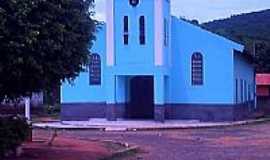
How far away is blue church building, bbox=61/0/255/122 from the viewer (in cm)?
4006

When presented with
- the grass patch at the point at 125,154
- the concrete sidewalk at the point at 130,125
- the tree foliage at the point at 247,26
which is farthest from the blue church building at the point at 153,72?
the tree foliage at the point at 247,26

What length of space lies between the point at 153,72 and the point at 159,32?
7.34 feet

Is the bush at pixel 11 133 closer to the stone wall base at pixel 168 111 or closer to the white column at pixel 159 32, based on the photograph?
the white column at pixel 159 32

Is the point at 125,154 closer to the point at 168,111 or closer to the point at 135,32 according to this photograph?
the point at 135,32

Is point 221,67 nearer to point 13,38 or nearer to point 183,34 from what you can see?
point 183,34

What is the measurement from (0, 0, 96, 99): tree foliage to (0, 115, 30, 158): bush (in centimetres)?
128

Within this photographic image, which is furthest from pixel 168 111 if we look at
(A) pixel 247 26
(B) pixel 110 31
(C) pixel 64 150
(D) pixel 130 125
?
(A) pixel 247 26

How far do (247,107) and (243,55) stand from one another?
17.9 ft

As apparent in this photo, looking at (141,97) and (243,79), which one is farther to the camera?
(243,79)

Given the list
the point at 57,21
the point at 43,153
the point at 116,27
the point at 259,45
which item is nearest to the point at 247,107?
the point at 116,27

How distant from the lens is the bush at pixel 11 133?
18.1m

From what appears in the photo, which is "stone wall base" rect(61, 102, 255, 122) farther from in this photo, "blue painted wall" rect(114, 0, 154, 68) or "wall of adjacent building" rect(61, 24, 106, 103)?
"blue painted wall" rect(114, 0, 154, 68)

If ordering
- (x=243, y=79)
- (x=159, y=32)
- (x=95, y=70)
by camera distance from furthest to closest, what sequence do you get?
(x=243, y=79) < (x=95, y=70) < (x=159, y=32)

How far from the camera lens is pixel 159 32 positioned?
39781 mm
